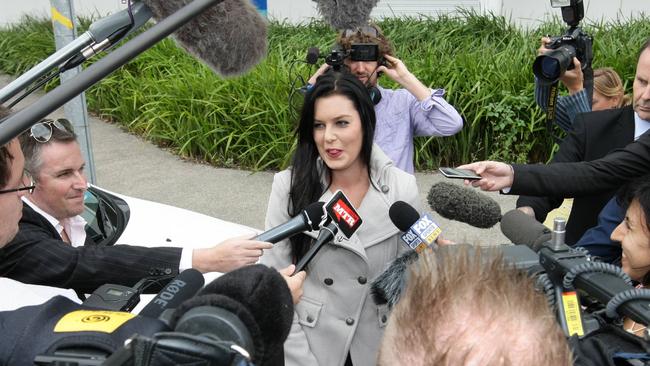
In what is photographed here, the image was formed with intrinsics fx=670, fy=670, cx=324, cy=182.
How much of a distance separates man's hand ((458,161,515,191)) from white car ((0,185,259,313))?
4.22ft

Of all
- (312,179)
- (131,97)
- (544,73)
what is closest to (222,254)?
(312,179)

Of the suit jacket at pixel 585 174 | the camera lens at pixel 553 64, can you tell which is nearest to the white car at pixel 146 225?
the suit jacket at pixel 585 174

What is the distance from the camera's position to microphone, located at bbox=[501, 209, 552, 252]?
173 cm

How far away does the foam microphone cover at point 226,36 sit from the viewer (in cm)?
148

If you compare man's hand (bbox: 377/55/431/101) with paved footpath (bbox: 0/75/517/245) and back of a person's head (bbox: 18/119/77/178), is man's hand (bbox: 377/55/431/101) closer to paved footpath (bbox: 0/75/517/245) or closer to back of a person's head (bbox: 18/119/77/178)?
back of a person's head (bbox: 18/119/77/178)

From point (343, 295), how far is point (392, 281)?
0.54 m

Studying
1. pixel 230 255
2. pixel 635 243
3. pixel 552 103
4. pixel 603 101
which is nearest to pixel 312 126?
pixel 230 255

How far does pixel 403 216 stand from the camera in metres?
2.43

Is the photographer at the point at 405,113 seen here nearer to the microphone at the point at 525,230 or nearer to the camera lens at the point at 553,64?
the camera lens at the point at 553,64

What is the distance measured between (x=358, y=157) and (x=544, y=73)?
1.03 meters

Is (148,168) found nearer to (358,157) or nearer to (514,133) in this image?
(514,133)

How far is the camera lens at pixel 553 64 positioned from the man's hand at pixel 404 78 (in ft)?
2.60

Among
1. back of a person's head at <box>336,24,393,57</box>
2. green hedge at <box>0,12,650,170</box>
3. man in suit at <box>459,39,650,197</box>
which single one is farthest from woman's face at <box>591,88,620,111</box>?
green hedge at <box>0,12,650,170</box>

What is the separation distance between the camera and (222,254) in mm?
2264
